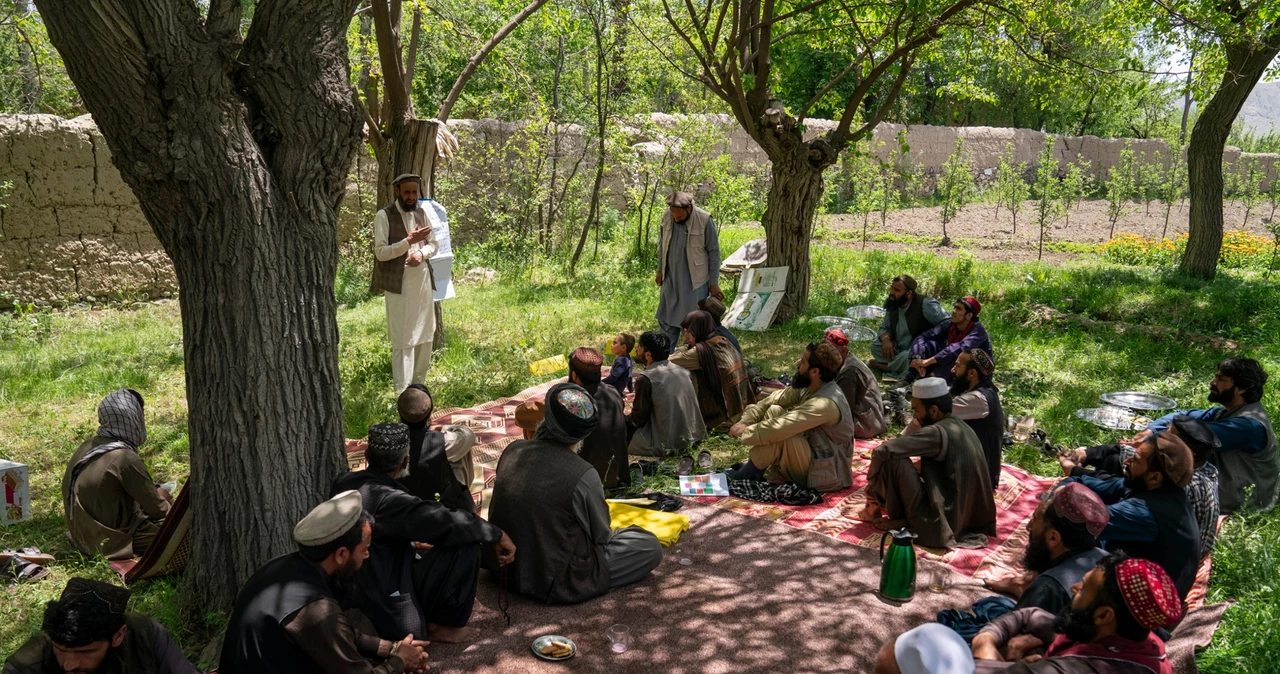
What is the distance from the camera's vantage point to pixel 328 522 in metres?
3.10

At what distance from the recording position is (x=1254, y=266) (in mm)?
15078

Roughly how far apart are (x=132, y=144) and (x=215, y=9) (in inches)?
26.2

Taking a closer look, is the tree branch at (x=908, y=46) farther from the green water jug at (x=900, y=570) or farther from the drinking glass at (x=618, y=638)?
the drinking glass at (x=618, y=638)

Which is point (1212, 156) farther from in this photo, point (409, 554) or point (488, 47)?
point (409, 554)

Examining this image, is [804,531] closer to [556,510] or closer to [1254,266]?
[556,510]

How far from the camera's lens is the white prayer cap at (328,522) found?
10.1 feet

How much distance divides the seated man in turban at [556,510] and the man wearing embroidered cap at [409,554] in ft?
0.61

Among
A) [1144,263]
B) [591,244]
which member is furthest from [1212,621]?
[1144,263]

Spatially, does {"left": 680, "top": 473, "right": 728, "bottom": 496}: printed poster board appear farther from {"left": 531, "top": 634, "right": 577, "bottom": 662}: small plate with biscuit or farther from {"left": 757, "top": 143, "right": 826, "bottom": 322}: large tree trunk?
{"left": 757, "top": 143, "right": 826, "bottom": 322}: large tree trunk

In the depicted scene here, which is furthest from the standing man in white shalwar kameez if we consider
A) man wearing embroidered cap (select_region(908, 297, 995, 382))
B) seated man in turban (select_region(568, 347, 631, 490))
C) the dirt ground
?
the dirt ground

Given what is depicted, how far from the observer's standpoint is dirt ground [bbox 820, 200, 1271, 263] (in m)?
17.8

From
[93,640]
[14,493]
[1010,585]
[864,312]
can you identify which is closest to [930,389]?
[1010,585]

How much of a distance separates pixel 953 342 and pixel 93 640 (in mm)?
6283

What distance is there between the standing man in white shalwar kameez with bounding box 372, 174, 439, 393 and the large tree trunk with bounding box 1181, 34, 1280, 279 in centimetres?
992
